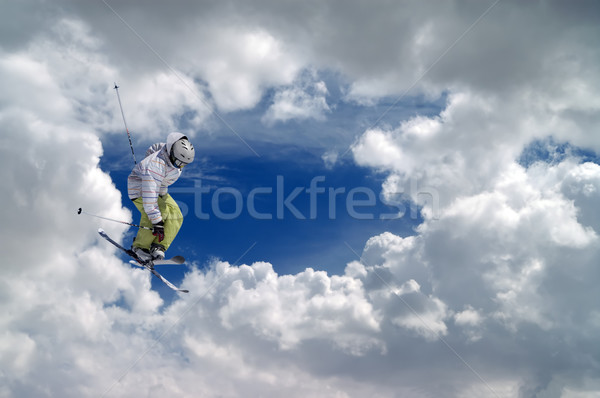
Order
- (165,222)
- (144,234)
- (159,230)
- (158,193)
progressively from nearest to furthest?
(158,193) → (159,230) → (165,222) → (144,234)

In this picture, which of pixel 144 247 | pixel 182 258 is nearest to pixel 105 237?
pixel 144 247

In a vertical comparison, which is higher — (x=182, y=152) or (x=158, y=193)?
(x=182, y=152)

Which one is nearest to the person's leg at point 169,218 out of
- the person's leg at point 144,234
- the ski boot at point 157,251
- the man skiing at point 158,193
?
the man skiing at point 158,193

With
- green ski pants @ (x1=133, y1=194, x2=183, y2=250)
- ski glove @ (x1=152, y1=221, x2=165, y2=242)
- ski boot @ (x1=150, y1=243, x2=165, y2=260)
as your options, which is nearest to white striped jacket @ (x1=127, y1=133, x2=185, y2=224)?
ski glove @ (x1=152, y1=221, x2=165, y2=242)

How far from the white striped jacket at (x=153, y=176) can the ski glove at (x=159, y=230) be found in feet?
1.13

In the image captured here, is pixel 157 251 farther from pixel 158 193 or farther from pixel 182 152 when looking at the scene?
pixel 182 152

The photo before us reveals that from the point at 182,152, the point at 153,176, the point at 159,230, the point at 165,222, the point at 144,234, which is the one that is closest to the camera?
the point at 182,152

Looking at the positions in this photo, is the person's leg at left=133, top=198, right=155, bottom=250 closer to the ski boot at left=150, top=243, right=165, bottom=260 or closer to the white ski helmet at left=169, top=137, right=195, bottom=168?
the ski boot at left=150, top=243, right=165, bottom=260

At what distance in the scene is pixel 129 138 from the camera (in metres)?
19.5

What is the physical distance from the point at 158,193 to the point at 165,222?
1.28m

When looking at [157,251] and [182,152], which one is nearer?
[182,152]

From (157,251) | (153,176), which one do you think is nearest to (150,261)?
(157,251)

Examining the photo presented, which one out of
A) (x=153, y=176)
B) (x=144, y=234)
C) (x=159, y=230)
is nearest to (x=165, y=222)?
(x=159, y=230)

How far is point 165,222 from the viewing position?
19359 millimetres
